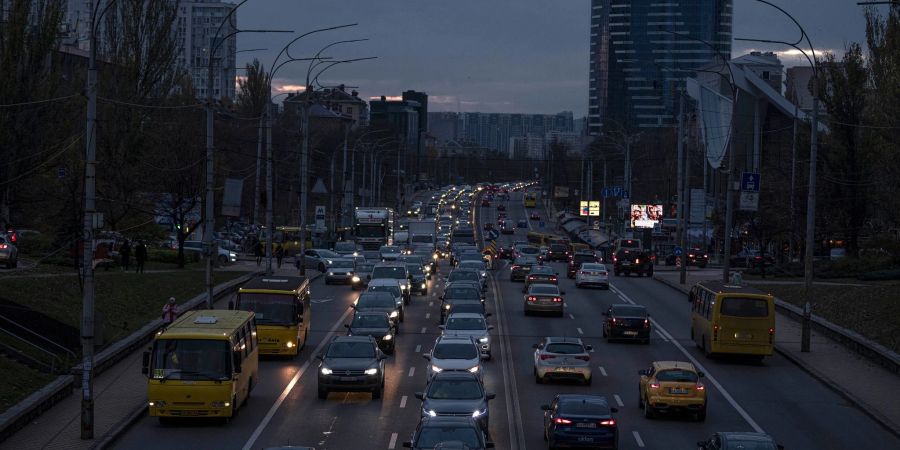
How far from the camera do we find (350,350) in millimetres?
28812

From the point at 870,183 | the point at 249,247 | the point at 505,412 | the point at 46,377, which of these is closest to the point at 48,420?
the point at 46,377

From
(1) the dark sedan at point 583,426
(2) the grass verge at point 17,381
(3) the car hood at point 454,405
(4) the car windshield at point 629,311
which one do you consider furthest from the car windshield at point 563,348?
(2) the grass verge at point 17,381

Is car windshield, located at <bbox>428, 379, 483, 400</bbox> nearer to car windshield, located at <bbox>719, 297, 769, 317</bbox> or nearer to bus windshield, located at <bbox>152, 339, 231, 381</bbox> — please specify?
bus windshield, located at <bbox>152, 339, 231, 381</bbox>

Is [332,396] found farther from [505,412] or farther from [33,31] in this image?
[33,31]

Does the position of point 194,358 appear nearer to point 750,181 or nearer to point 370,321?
point 370,321

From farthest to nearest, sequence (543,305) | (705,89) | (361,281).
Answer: (705,89) < (361,281) < (543,305)

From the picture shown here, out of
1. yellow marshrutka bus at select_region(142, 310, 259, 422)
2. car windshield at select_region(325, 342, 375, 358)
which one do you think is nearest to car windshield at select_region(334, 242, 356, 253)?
car windshield at select_region(325, 342, 375, 358)

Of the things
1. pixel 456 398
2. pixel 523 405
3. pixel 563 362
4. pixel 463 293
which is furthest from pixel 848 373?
pixel 463 293

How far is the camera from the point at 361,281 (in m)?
62.3

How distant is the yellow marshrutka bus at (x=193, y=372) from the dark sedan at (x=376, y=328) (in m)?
10.8

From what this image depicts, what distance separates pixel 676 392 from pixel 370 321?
1279 centimetres

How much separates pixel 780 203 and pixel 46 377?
55.8 m

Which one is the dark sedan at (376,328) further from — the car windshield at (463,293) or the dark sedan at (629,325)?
the car windshield at (463,293)

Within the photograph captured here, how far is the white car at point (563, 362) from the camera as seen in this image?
31.0 m
